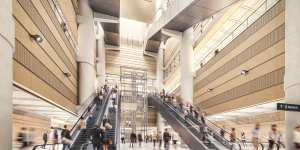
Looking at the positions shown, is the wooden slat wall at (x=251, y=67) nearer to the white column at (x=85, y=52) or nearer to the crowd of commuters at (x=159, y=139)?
the crowd of commuters at (x=159, y=139)

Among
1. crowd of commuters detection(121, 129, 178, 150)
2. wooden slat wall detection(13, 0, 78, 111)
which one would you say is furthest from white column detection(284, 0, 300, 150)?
wooden slat wall detection(13, 0, 78, 111)

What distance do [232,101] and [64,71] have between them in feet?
38.9

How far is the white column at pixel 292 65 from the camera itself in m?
10.9

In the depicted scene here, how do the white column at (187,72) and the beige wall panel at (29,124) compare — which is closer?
the beige wall panel at (29,124)

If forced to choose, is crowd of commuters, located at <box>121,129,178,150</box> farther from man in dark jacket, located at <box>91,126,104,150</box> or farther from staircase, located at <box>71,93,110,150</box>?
man in dark jacket, located at <box>91,126,104,150</box>

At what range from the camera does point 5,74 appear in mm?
6715

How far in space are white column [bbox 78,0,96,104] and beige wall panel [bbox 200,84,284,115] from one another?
423 inches

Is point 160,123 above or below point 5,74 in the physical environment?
below

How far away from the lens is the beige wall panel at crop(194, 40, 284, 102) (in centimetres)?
1470

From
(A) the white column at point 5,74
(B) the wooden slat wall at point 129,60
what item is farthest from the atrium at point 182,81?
(B) the wooden slat wall at point 129,60

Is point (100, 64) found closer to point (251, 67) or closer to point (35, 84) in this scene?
point (251, 67)

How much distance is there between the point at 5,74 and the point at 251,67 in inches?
577

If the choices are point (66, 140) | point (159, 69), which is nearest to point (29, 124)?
point (66, 140)

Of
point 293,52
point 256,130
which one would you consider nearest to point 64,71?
point 256,130
